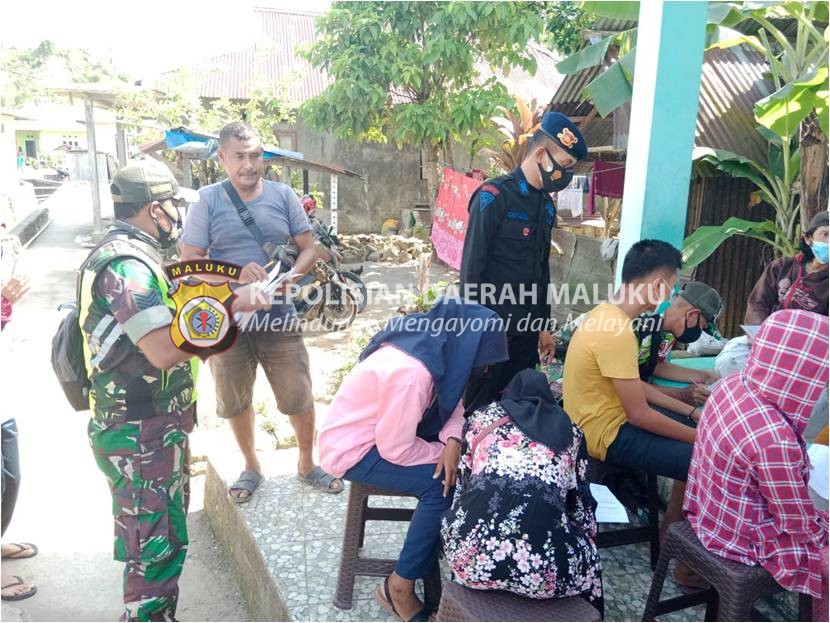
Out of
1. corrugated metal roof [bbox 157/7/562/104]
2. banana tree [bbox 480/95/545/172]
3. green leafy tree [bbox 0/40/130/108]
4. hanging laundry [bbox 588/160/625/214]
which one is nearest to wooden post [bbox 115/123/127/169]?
corrugated metal roof [bbox 157/7/562/104]

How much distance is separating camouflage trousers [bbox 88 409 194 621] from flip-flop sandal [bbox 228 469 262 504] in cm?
74

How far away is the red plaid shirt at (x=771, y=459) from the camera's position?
185 cm

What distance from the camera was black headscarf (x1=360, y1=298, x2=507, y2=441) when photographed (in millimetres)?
2221

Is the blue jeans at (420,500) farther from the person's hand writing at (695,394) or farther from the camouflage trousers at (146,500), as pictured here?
the person's hand writing at (695,394)

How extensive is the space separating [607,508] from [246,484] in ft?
5.80

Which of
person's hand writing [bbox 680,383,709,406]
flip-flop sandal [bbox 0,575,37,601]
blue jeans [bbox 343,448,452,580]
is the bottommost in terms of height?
flip-flop sandal [bbox 0,575,37,601]

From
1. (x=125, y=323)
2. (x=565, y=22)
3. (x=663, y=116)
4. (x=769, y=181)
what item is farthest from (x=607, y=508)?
(x=565, y=22)

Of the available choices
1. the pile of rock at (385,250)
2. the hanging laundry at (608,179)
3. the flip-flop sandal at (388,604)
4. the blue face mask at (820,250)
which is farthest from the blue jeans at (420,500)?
the pile of rock at (385,250)

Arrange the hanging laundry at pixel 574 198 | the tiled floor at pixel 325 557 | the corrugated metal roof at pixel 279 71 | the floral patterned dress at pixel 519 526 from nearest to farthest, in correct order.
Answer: the floral patterned dress at pixel 519 526 → the tiled floor at pixel 325 557 → the hanging laundry at pixel 574 198 → the corrugated metal roof at pixel 279 71

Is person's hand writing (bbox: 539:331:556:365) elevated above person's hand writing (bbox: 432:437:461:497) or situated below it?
above

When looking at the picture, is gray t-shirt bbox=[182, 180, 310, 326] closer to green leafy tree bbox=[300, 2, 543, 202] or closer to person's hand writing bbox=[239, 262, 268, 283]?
person's hand writing bbox=[239, 262, 268, 283]

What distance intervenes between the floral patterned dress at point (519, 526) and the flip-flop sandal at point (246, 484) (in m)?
1.56

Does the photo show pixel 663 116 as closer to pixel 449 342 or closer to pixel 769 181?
pixel 449 342

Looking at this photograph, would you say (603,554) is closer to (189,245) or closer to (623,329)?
(623,329)
